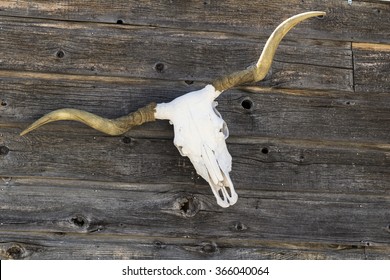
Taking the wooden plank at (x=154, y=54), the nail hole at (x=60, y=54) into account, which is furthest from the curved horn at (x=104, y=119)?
the nail hole at (x=60, y=54)

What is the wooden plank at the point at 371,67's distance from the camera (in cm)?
364

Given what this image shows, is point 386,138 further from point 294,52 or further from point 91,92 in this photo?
point 91,92

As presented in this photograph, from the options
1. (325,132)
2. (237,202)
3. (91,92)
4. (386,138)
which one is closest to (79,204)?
(91,92)

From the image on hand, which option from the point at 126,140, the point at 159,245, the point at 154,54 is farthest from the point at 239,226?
the point at 154,54

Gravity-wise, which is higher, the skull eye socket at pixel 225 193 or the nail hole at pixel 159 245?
the skull eye socket at pixel 225 193

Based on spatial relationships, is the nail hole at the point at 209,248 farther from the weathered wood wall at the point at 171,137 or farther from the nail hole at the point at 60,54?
the nail hole at the point at 60,54

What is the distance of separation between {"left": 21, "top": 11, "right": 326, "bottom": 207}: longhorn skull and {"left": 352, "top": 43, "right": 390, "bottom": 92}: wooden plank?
60 centimetres

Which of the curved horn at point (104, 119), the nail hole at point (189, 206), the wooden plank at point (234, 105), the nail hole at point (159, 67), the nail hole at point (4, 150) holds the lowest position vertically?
the nail hole at point (189, 206)

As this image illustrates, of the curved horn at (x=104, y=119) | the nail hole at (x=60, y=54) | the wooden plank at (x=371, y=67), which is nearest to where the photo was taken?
the curved horn at (x=104, y=119)

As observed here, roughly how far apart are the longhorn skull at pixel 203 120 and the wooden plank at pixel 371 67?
1.97 ft

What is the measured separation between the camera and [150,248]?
3.31 meters

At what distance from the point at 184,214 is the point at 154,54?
2.68 ft

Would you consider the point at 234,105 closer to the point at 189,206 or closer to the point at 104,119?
the point at 189,206

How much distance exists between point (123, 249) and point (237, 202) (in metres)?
0.60
